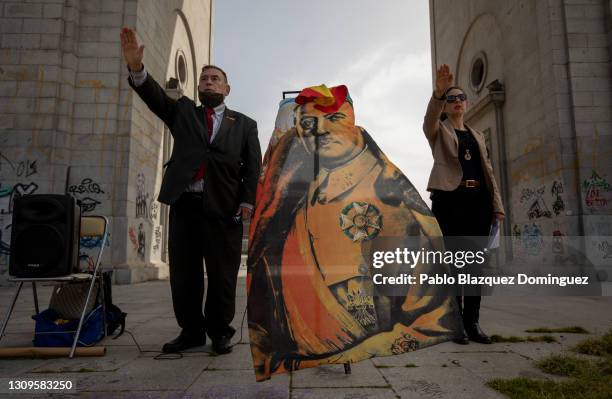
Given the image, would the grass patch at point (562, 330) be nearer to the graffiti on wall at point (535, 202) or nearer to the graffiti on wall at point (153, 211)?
the graffiti on wall at point (535, 202)

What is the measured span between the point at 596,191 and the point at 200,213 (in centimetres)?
1046

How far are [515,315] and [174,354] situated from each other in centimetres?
399

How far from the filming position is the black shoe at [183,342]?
304cm

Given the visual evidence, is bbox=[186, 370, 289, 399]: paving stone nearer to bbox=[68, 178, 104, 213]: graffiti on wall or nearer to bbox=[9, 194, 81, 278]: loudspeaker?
bbox=[9, 194, 81, 278]: loudspeaker

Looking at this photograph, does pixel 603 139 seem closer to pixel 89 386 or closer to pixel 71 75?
pixel 89 386

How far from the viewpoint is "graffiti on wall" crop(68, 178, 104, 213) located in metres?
9.89

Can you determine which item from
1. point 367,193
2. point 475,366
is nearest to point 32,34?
point 367,193

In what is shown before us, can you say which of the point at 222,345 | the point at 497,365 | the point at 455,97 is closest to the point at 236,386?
the point at 222,345

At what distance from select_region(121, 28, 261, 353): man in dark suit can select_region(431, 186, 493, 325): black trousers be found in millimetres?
1655

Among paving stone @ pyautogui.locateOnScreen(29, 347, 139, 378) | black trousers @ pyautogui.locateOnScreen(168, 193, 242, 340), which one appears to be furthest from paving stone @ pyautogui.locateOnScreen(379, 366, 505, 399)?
paving stone @ pyautogui.locateOnScreen(29, 347, 139, 378)

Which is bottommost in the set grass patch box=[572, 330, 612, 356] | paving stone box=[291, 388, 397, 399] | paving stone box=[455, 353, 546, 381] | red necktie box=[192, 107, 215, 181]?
paving stone box=[455, 353, 546, 381]

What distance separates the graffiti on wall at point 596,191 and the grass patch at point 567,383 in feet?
29.1

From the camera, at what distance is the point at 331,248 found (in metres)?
2.23

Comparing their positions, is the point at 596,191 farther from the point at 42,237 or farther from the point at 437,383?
the point at 42,237
